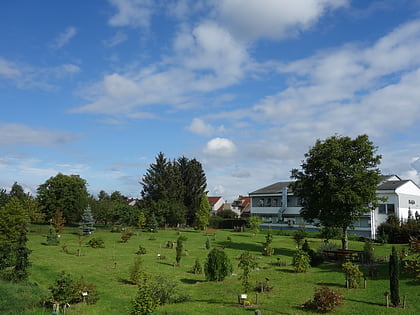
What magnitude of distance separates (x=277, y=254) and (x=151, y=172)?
1926 inches

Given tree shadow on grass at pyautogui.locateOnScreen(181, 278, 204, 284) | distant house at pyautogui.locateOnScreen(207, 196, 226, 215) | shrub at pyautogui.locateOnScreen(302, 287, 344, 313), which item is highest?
distant house at pyautogui.locateOnScreen(207, 196, 226, 215)

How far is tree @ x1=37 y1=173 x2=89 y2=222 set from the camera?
211ft

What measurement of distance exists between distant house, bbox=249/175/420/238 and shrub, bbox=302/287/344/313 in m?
27.9

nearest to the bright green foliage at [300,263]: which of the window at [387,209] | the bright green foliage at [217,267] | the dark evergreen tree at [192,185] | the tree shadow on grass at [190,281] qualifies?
the bright green foliage at [217,267]

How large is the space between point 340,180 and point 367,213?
21.2 meters

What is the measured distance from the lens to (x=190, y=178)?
256ft

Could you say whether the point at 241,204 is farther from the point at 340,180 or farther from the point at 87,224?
the point at 340,180

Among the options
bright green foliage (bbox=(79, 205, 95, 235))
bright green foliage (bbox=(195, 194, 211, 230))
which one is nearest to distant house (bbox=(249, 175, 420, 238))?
bright green foliage (bbox=(195, 194, 211, 230))

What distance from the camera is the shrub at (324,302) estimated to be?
1425 centimetres

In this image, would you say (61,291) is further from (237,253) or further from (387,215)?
(387,215)

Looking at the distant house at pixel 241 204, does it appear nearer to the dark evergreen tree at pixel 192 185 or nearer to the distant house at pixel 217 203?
the distant house at pixel 217 203

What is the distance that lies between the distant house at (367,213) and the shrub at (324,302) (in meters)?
27.9

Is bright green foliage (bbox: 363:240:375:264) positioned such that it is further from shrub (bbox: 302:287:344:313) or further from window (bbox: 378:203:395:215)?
window (bbox: 378:203:395:215)

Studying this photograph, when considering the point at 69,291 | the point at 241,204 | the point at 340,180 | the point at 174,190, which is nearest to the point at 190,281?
the point at 69,291
